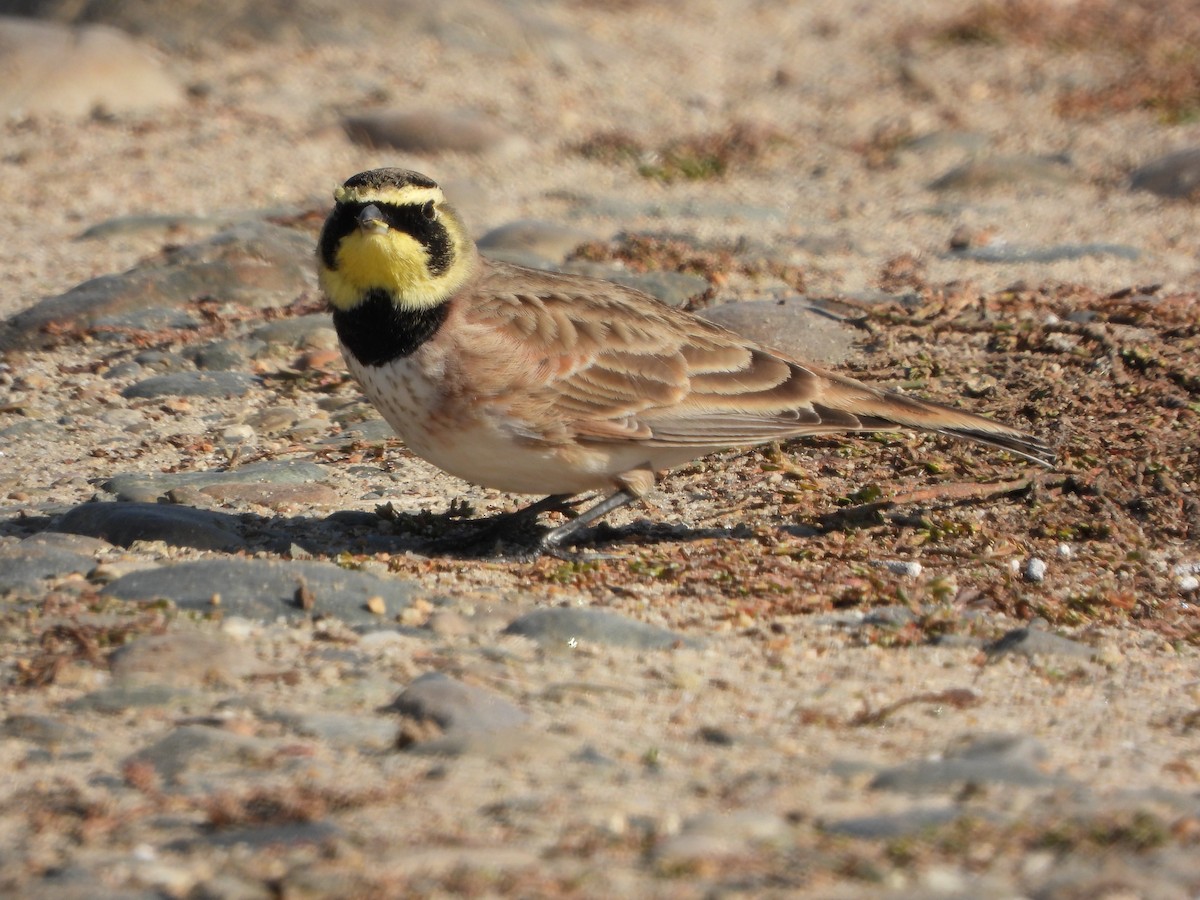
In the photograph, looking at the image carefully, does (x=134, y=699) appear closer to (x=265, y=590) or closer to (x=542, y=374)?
(x=265, y=590)

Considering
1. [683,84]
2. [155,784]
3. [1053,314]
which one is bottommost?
[155,784]

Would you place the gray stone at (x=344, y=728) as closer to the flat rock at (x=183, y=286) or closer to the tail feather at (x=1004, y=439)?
the tail feather at (x=1004, y=439)

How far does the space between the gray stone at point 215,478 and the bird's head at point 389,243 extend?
3.53 ft

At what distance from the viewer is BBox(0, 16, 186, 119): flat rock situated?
44.4ft

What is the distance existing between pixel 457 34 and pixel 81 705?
11.6 metres

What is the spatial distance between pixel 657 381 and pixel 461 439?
87cm

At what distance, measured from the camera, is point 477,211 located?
11539mm

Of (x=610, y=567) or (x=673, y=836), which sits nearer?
(x=673, y=836)

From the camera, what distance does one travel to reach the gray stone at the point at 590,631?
512 cm

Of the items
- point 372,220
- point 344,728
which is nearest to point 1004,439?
point 372,220

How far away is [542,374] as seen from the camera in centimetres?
608

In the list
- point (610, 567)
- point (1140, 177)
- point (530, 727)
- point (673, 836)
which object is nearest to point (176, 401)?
point (610, 567)

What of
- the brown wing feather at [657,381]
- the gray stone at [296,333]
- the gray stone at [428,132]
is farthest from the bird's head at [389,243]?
the gray stone at [428,132]

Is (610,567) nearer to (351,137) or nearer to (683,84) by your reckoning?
(351,137)
